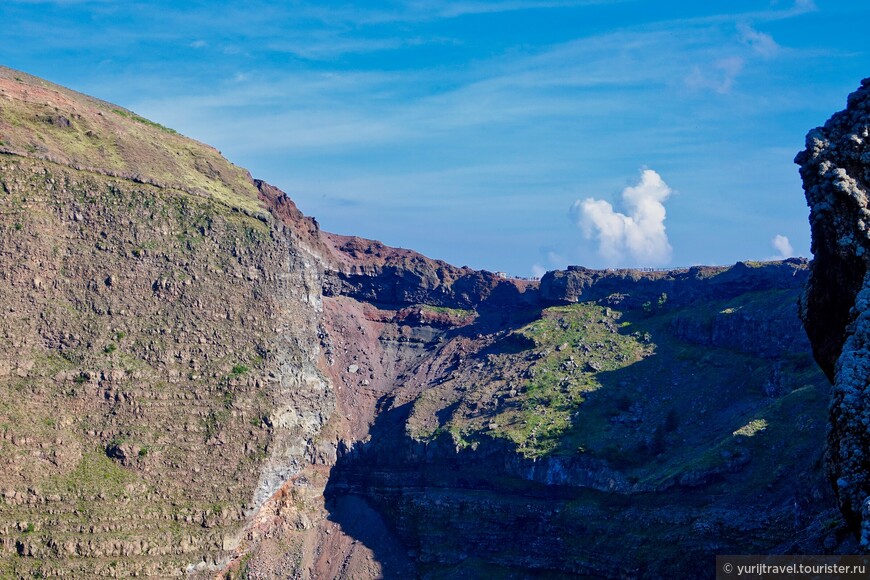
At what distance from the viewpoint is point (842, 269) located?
1265 inches

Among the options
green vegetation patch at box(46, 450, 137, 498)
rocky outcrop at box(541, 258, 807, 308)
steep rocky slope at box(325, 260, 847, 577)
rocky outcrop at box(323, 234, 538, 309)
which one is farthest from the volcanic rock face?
rocky outcrop at box(323, 234, 538, 309)

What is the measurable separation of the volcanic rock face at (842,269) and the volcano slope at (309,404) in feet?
176

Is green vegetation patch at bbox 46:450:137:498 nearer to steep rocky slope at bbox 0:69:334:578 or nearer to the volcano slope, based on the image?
steep rocky slope at bbox 0:69:334:578

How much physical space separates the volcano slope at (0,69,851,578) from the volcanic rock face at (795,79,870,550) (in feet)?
176

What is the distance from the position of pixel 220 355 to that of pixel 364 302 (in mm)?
42036

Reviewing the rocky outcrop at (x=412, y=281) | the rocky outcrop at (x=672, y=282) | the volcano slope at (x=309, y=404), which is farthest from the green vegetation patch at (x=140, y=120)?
the rocky outcrop at (x=672, y=282)

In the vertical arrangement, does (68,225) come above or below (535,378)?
above

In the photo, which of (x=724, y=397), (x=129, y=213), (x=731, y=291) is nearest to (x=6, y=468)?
(x=129, y=213)

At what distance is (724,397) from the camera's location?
116 meters

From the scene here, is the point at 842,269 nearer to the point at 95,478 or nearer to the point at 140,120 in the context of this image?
the point at 95,478

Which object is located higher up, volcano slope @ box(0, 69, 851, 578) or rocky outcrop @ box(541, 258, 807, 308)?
rocky outcrop @ box(541, 258, 807, 308)

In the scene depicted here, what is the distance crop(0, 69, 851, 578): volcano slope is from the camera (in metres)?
94.3

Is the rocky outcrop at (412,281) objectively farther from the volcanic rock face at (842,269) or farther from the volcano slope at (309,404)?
the volcanic rock face at (842,269)

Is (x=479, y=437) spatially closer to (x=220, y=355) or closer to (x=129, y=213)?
(x=220, y=355)
